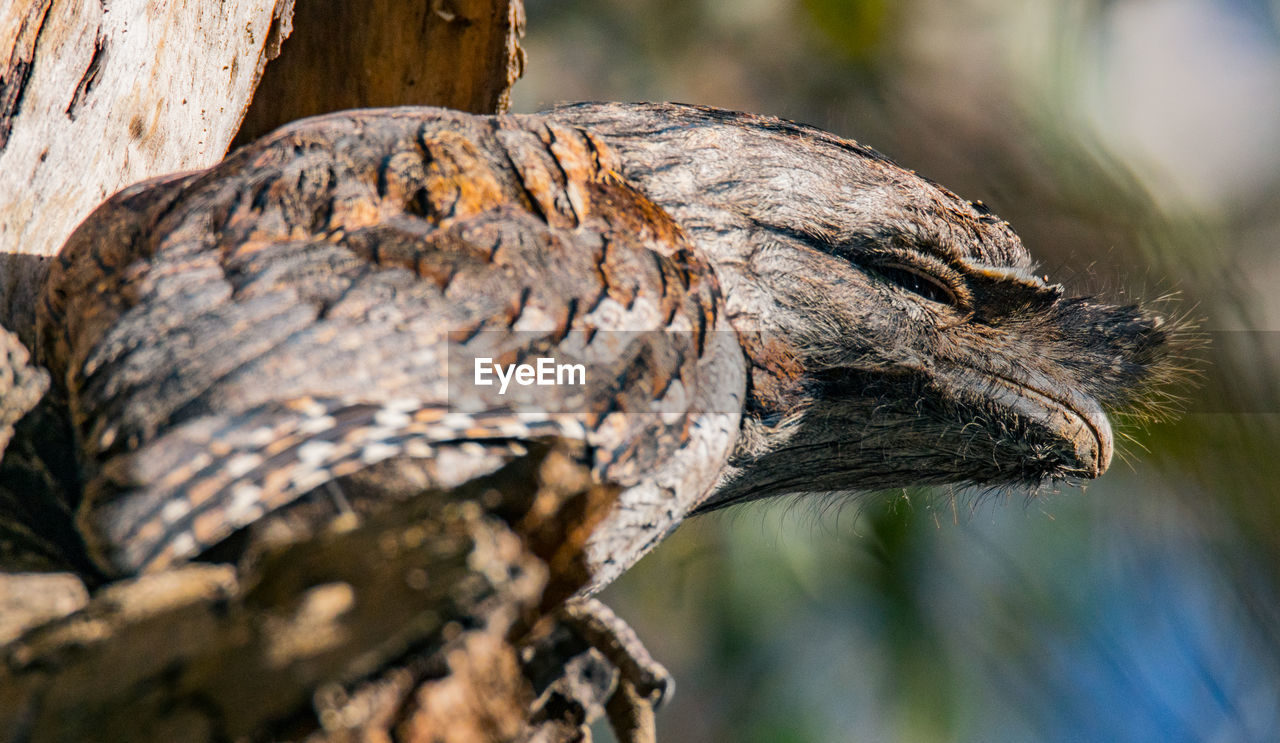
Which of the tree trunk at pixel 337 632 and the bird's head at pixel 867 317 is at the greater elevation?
the bird's head at pixel 867 317

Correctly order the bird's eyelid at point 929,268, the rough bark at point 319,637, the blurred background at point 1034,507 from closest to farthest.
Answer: the rough bark at point 319,637 → the bird's eyelid at point 929,268 → the blurred background at point 1034,507

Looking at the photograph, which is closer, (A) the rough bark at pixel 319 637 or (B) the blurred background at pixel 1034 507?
(A) the rough bark at pixel 319 637

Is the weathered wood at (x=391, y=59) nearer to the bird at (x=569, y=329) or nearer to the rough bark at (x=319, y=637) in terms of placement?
the bird at (x=569, y=329)

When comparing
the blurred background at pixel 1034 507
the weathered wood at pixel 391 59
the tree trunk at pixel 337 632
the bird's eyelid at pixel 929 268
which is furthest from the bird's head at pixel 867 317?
the blurred background at pixel 1034 507

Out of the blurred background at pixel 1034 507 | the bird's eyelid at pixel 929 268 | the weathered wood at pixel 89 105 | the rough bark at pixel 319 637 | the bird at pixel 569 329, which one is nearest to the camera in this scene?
the rough bark at pixel 319 637

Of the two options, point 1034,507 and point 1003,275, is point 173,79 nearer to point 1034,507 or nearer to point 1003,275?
Result: point 1003,275

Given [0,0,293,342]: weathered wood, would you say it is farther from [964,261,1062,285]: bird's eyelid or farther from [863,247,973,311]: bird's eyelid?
[964,261,1062,285]: bird's eyelid
